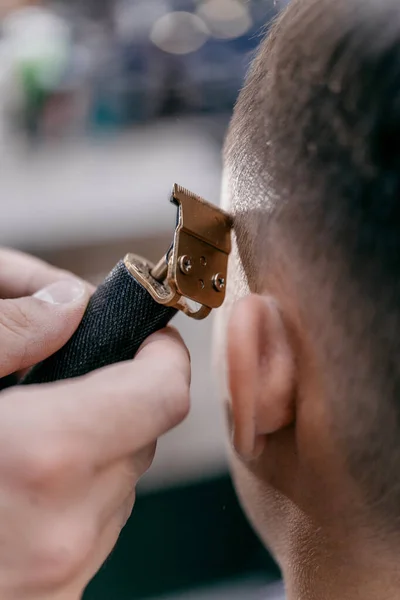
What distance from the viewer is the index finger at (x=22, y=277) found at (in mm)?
677

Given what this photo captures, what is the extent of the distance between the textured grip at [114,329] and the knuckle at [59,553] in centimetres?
11

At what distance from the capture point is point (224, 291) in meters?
0.48

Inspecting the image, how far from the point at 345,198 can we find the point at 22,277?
390 mm

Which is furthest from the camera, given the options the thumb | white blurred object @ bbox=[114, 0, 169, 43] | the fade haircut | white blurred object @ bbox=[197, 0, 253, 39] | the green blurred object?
white blurred object @ bbox=[114, 0, 169, 43]

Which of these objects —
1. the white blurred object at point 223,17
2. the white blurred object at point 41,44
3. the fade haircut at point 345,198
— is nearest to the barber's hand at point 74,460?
the fade haircut at point 345,198

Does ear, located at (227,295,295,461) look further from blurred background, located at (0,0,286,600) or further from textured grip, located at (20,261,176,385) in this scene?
blurred background, located at (0,0,286,600)

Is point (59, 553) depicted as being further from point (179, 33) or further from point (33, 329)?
point (179, 33)

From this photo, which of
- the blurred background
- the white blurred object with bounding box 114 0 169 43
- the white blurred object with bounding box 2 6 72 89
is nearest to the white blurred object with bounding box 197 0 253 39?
the blurred background

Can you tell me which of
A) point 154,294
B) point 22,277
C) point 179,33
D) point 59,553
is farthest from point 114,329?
point 179,33

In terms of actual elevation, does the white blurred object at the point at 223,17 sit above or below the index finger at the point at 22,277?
above

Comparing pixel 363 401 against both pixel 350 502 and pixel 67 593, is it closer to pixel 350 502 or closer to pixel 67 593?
pixel 350 502

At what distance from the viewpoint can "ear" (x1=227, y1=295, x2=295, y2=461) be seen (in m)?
0.42

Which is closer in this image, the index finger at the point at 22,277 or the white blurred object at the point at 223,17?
the index finger at the point at 22,277

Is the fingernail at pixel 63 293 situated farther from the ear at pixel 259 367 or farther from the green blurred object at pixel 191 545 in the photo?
the green blurred object at pixel 191 545
